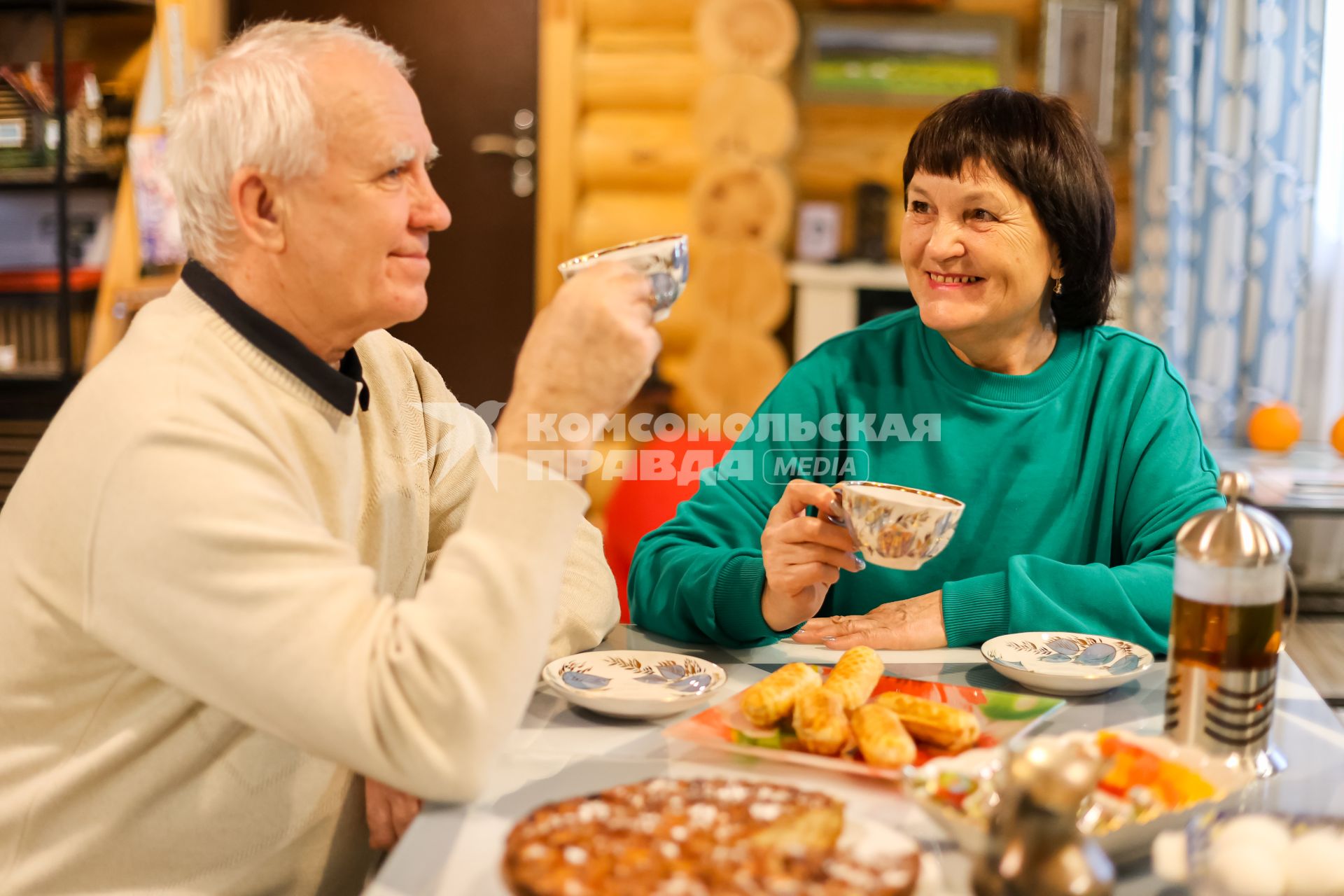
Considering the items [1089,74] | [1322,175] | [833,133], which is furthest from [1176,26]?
[833,133]

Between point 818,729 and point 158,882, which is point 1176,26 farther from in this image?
point 158,882

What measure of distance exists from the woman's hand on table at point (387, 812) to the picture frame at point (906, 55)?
3.77 meters

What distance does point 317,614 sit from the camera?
0.97m

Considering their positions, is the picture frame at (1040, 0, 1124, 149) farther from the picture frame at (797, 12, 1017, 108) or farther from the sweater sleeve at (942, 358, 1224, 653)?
the sweater sleeve at (942, 358, 1224, 653)

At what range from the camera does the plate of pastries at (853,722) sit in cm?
107

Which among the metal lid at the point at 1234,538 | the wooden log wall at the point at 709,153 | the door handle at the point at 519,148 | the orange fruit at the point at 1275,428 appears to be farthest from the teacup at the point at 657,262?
the door handle at the point at 519,148

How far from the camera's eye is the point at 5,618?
1126mm

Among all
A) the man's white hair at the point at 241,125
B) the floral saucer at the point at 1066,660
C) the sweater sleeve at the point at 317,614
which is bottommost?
the floral saucer at the point at 1066,660

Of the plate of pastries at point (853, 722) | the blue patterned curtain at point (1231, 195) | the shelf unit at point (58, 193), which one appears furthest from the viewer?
the shelf unit at point (58, 193)

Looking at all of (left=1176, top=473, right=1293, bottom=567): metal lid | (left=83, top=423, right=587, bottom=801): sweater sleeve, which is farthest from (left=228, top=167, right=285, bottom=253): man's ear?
(left=1176, top=473, right=1293, bottom=567): metal lid

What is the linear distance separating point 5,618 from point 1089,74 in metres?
4.09

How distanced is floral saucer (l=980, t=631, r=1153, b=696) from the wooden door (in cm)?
360

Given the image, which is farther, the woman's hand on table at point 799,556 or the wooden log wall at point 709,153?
the wooden log wall at point 709,153

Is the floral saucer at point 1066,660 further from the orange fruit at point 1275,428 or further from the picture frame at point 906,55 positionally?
the picture frame at point 906,55
